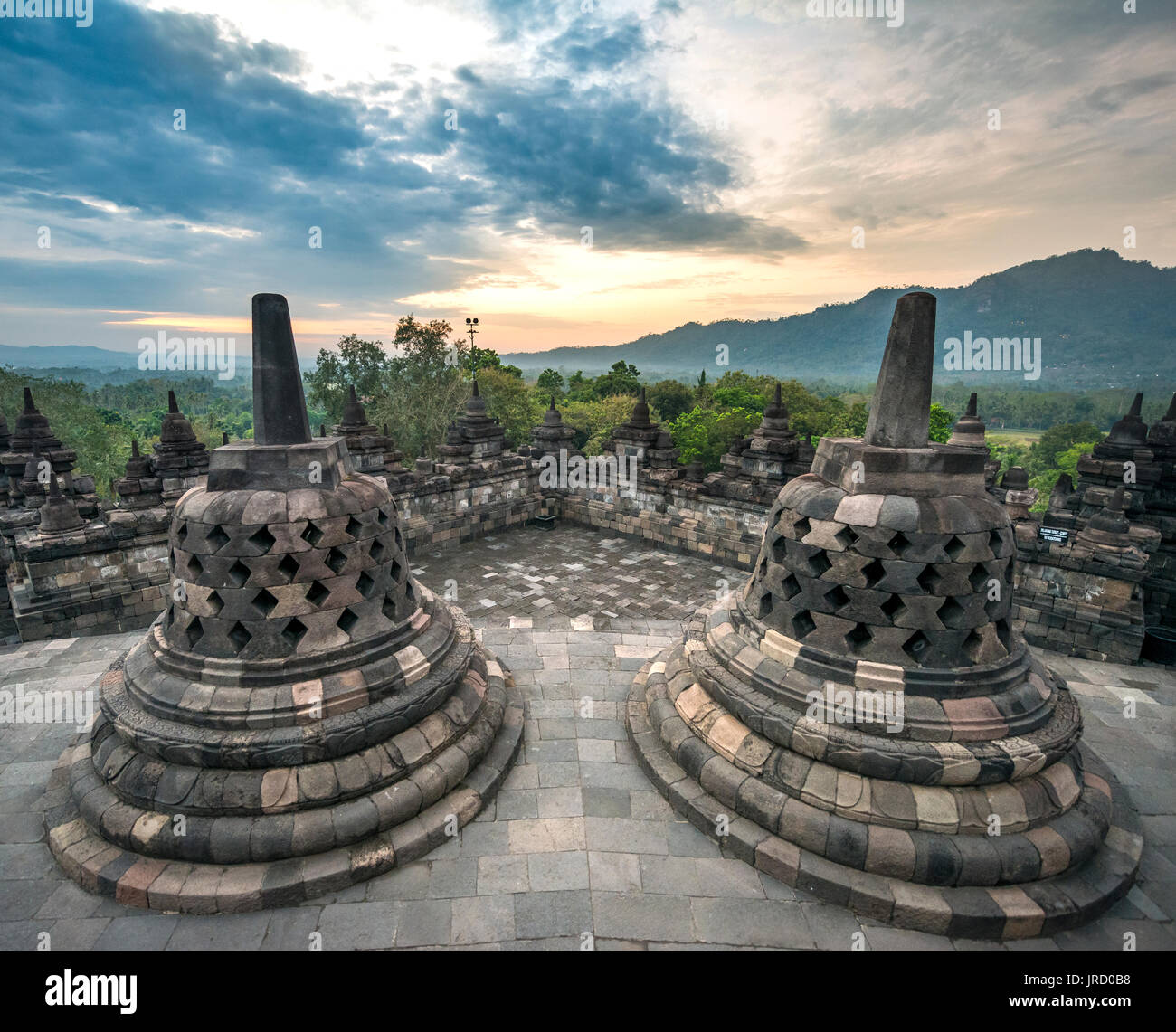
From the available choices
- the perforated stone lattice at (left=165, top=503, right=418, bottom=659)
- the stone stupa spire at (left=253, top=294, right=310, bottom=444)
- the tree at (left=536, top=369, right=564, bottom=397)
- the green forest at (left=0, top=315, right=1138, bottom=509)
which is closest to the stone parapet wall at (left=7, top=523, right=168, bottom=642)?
the perforated stone lattice at (left=165, top=503, right=418, bottom=659)

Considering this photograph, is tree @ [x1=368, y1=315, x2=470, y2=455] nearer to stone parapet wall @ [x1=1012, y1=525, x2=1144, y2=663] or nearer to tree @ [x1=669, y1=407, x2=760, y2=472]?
tree @ [x1=669, y1=407, x2=760, y2=472]

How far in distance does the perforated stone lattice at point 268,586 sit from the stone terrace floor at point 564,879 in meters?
1.84

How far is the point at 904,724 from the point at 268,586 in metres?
5.07

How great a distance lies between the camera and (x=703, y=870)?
4297 millimetres

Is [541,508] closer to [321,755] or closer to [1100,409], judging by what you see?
[321,755]

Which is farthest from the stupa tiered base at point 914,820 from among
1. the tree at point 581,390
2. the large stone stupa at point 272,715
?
the tree at point 581,390

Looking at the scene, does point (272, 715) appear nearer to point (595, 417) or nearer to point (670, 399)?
point (595, 417)

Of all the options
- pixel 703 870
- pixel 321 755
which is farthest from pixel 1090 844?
pixel 321 755

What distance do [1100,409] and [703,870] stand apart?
501ft

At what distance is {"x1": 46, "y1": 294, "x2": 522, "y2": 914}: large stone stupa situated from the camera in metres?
4.11

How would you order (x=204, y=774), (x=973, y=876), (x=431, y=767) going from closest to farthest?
(x=973, y=876) < (x=204, y=774) < (x=431, y=767)

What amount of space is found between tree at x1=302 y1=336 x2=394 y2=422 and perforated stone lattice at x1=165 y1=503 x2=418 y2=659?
43.3m

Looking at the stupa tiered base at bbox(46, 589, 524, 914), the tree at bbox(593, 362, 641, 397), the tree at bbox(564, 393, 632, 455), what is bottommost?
the stupa tiered base at bbox(46, 589, 524, 914)

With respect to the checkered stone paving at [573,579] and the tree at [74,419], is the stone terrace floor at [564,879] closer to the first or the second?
the checkered stone paving at [573,579]
